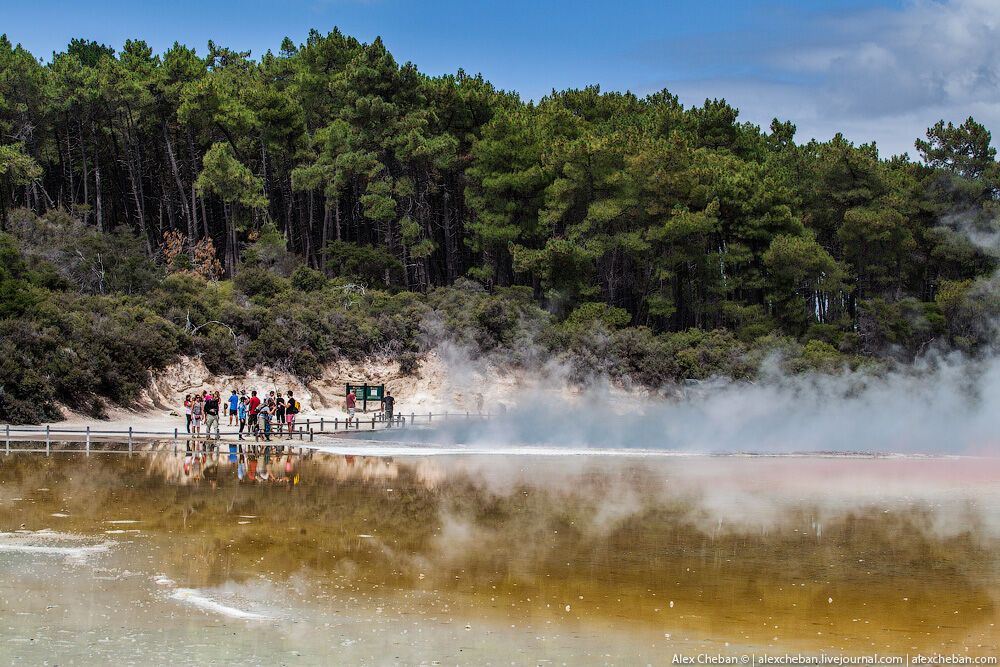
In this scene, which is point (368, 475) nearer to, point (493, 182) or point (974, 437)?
point (974, 437)

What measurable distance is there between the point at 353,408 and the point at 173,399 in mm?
7184

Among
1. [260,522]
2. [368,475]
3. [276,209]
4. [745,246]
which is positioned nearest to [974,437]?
[745,246]

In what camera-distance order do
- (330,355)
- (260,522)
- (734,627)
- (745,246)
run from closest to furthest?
(734,627) → (260,522) → (330,355) → (745,246)

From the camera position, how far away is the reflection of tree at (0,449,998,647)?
17484mm

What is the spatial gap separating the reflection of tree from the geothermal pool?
0.24 feet

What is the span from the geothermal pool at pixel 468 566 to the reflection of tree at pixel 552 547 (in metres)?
0.07

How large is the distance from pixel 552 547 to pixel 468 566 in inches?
95.0

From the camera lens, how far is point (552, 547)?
21.8 m

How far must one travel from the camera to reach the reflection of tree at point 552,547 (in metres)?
17.5

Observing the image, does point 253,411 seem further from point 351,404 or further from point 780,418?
point 780,418

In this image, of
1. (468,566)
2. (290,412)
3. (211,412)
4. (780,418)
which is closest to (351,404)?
(290,412)

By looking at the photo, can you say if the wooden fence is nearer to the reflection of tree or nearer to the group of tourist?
the group of tourist

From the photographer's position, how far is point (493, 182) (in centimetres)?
6562

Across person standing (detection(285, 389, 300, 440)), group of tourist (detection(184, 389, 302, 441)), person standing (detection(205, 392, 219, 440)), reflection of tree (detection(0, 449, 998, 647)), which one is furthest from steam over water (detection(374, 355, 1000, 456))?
reflection of tree (detection(0, 449, 998, 647))
